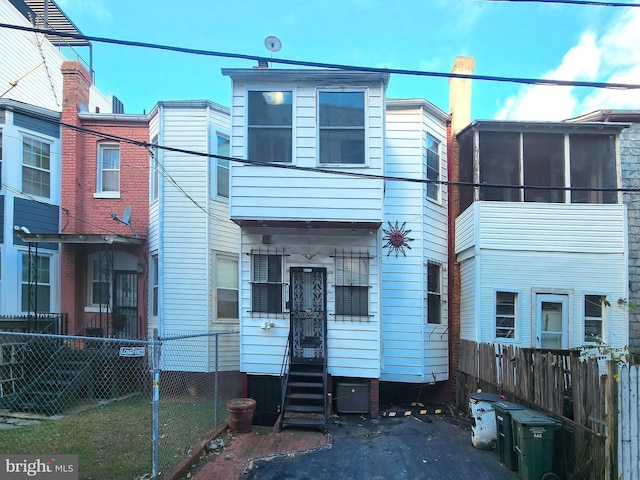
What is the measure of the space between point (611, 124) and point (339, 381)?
8.21m

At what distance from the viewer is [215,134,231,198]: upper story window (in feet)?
37.9

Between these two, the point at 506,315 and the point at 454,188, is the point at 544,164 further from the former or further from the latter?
the point at 506,315

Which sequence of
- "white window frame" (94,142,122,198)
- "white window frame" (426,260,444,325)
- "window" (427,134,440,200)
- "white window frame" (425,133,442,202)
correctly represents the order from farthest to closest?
"white window frame" (94,142,122,198) → "window" (427,134,440,200) → "white window frame" (425,133,442,202) → "white window frame" (426,260,444,325)

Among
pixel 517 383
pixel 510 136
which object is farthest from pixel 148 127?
pixel 517 383

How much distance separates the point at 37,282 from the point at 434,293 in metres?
9.94

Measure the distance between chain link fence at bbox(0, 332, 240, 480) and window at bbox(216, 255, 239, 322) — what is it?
0.62 meters

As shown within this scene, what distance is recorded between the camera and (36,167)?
38.2 feet

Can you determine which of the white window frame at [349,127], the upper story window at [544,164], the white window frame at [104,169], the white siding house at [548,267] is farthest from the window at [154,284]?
the upper story window at [544,164]

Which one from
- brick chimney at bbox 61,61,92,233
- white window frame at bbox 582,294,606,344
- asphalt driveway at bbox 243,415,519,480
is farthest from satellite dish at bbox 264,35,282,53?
white window frame at bbox 582,294,606,344

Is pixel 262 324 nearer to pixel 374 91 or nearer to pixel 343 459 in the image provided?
pixel 343 459

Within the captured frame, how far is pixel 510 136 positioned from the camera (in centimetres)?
1045

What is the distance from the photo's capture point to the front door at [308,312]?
938 centimetres

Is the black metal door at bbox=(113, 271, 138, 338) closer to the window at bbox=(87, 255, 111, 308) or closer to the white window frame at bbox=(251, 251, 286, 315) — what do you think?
the window at bbox=(87, 255, 111, 308)

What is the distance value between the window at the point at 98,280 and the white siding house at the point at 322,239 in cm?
444
